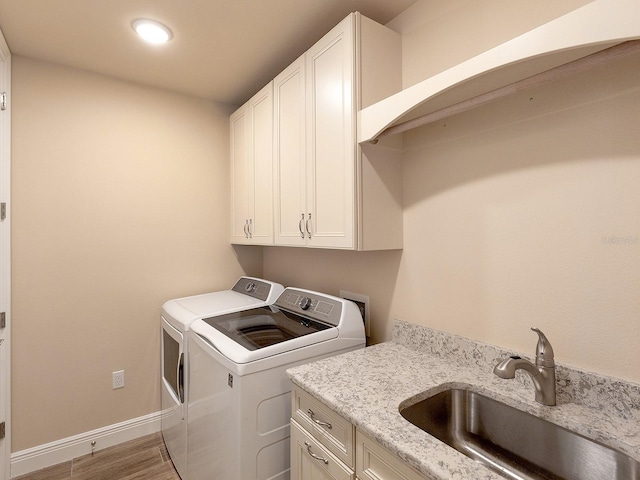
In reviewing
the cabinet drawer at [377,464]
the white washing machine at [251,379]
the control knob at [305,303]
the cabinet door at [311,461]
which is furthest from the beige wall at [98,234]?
the cabinet drawer at [377,464]

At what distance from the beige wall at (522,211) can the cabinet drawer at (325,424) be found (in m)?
0.65

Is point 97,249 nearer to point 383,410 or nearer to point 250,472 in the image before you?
point 250,472

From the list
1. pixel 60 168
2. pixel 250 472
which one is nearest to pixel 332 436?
pixel 250 472

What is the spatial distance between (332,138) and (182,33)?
1.02 meters

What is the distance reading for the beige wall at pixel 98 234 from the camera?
6.57 ft

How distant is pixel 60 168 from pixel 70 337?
108cm

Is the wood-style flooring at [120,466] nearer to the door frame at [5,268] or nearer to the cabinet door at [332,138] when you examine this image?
the door frame at [5,268]

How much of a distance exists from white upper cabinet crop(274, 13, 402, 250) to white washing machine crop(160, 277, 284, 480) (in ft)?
2.17

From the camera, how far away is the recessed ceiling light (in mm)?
Answer: 1680

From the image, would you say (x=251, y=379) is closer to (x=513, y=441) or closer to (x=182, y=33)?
(x=513, y=441)

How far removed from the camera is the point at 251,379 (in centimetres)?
132

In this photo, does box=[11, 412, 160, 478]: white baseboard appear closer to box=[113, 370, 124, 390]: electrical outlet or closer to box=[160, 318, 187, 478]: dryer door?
box=[160, 318, 187, 478]: dryer door

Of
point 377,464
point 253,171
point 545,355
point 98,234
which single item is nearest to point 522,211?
point 545,355

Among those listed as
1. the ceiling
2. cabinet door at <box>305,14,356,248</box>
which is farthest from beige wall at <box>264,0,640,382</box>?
the ceiling
